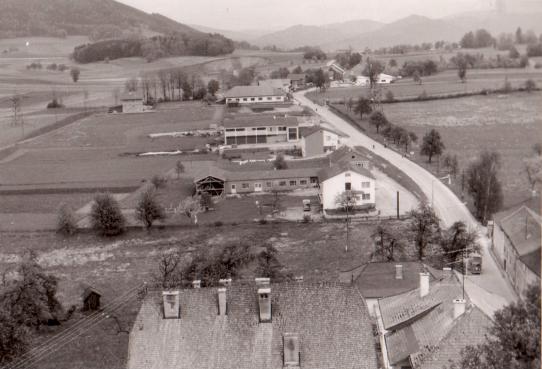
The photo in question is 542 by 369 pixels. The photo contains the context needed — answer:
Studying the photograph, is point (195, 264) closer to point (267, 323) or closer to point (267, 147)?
point (267, 323)

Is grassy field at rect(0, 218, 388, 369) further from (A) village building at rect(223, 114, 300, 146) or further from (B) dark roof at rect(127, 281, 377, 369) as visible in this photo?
(A) village building at rect(223, 114, 300, 146)

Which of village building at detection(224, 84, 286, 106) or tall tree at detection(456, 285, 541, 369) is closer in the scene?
tall tree at detection(456, 285, 541, 369)

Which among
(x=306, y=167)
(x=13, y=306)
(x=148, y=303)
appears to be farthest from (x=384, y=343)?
(x=306, y=167)

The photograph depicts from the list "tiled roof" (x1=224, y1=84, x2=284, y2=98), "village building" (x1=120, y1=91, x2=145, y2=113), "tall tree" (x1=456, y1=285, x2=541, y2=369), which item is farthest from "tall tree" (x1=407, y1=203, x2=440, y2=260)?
"village building" (x1=120, y1=91, x2=145, y2=113)

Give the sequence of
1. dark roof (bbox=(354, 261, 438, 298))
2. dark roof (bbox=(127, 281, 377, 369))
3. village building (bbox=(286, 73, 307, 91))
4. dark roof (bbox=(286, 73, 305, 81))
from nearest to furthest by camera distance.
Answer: dark roof (bbox=(127, 281, 377, 369)) < dark roof (bbox=(354, 261, 438, 298)) < village building (bbox=(286, 73, 307, 91)) < dark roof (bbox=(286, 73, 305, 81))

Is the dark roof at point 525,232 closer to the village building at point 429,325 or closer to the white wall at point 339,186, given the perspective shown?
the village building at point 429,325
